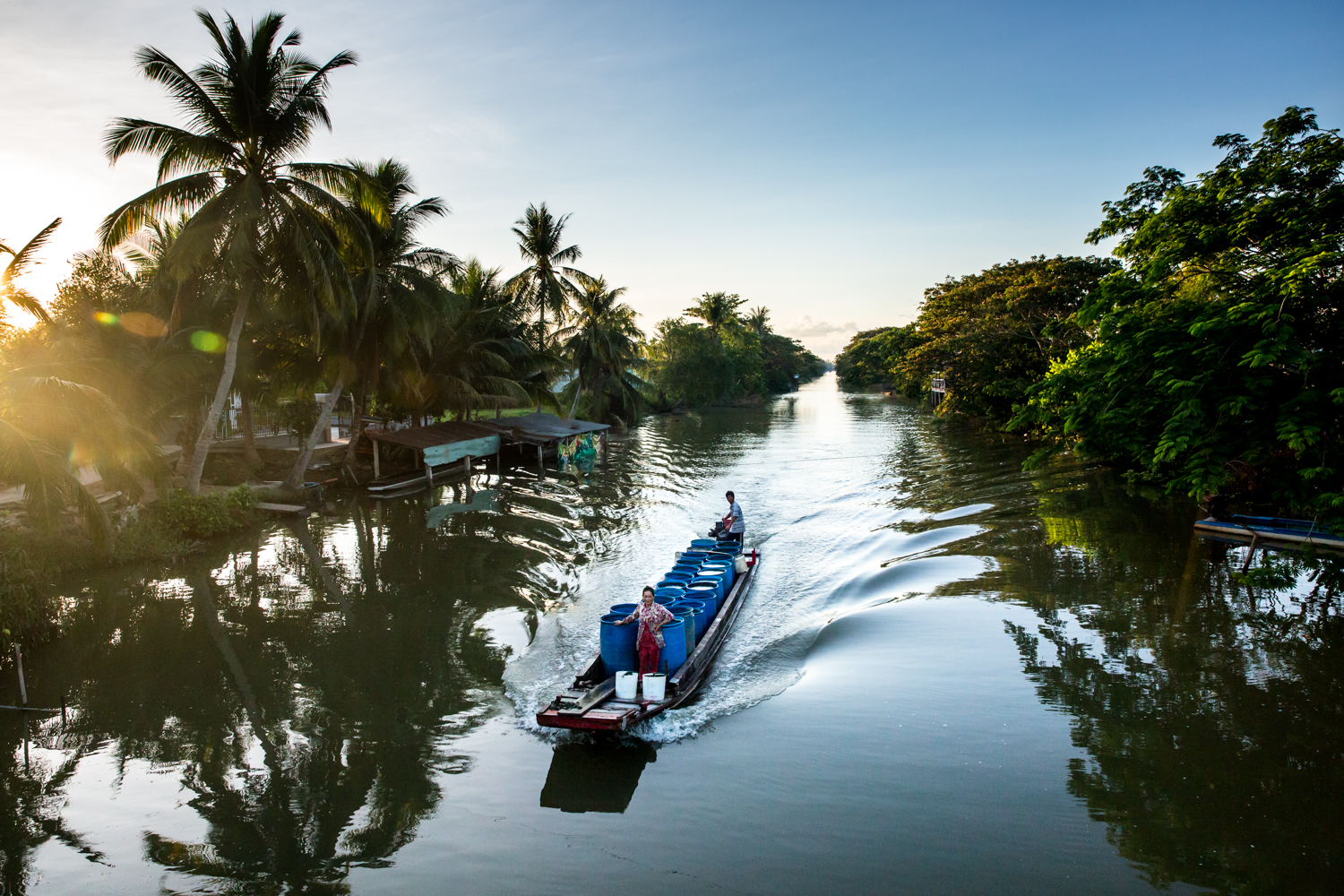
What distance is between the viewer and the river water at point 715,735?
632 cm

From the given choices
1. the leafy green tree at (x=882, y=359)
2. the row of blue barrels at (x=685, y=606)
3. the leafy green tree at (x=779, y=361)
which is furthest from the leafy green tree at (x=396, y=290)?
the leafy green tree at (x=779, y=361)

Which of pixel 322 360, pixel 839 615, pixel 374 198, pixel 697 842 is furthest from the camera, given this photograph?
pixel 322 360

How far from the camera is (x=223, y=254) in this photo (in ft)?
57.4

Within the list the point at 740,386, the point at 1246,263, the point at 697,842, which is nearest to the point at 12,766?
the point at 697,842

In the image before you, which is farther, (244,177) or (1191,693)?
(244,177)

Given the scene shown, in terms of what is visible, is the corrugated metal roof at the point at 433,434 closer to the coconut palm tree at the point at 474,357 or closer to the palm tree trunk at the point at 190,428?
the coconut palm tree at the point at 474,357

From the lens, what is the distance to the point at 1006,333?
1294 inches

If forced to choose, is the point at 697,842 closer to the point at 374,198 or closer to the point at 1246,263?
the point at 1246,263

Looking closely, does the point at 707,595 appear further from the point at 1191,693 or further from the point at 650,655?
the point at 1191,693

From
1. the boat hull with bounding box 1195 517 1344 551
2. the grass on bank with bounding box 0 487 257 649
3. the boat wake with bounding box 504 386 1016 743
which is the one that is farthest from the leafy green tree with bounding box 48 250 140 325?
the boat hull with bounding box 1195 517 1344 551

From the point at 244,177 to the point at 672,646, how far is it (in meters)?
15.2

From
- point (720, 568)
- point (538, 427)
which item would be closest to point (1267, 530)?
point (720, 568)

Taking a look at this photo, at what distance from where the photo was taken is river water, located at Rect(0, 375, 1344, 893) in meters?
6.32

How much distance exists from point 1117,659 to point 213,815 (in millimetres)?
10580
